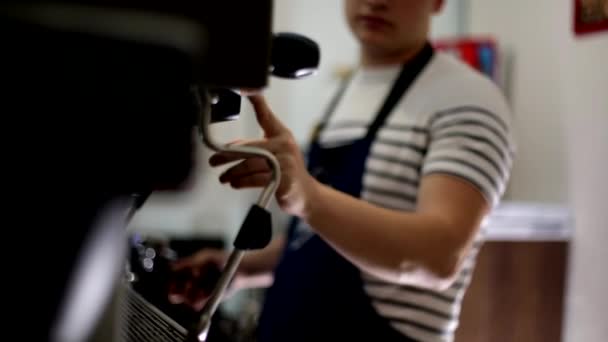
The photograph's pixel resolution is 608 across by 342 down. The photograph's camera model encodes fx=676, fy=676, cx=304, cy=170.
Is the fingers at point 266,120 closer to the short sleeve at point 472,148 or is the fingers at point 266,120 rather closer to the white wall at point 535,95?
the short sleeve at point 472,148

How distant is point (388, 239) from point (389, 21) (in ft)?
0.98

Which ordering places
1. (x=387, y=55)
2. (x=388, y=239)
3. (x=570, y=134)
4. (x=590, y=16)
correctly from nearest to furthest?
(x=388, y=239) < (x=387, y=55) < (x=590, y=16) < (x=570, y=134)

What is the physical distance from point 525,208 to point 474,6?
2.53ft

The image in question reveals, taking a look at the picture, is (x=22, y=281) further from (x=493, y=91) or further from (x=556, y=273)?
(x=556, y=273)

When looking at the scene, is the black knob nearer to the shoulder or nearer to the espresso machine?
the espresso machine

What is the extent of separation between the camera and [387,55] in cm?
83

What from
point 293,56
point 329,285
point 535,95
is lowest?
point 535,95

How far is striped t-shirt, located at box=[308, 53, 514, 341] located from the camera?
676 mm

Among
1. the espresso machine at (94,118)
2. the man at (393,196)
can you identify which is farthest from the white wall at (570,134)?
the espresso machine at (94,118)

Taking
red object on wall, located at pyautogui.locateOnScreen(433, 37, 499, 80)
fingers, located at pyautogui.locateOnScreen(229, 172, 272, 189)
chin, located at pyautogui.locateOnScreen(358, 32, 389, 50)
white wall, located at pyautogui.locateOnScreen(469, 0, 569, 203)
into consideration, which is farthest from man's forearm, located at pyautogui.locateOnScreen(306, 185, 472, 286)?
red object on wall, located at pyautogui.locateOnScreen(433, 37, 499, 80)

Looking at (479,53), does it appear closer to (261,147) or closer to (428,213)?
(428,213)

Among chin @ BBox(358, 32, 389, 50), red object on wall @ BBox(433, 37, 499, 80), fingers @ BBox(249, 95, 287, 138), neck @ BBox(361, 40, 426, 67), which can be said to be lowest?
red object on wall @ BBox(433, 37, 499, 80)

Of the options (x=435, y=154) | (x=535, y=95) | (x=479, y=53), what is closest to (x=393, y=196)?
(x=435, y=154)

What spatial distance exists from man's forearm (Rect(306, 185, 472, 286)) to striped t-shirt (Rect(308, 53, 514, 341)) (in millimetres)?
68
